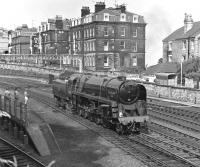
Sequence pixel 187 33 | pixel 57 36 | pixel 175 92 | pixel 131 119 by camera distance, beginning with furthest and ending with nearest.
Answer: pixel 57 36
pixel 187 33
pixel 175 92
pixel 131 119

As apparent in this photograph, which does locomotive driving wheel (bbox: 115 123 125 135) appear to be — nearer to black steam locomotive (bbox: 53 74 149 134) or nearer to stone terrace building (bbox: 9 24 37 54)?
black steam locomotive (bbox: 53 74 149 134)

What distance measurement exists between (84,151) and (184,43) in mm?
46829

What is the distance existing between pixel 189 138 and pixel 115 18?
55.1 metres

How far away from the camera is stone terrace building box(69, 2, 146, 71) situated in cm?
7294

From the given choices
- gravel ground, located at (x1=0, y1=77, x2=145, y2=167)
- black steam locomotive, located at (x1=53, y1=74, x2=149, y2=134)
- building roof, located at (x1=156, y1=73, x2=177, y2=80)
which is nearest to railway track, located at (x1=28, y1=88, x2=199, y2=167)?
gravel ground, located at (x1=0, y1=77, x2=145, y2=167)

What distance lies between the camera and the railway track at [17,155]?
1572 centimetres

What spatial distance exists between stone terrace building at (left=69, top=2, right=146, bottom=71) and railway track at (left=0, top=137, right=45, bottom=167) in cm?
5418

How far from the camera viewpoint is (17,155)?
671 inches

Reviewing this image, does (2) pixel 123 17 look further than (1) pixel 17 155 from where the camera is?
Yes

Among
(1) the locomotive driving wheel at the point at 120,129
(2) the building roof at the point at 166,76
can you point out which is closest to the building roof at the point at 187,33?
(2) the building roof at the point at 166,76

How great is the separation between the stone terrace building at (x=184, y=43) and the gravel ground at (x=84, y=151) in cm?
3792

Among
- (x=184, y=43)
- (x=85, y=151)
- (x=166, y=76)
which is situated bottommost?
(x=85, y=151)

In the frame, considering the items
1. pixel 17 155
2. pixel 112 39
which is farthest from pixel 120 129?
pixel 112 39

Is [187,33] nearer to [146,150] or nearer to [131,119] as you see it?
[131,119]
